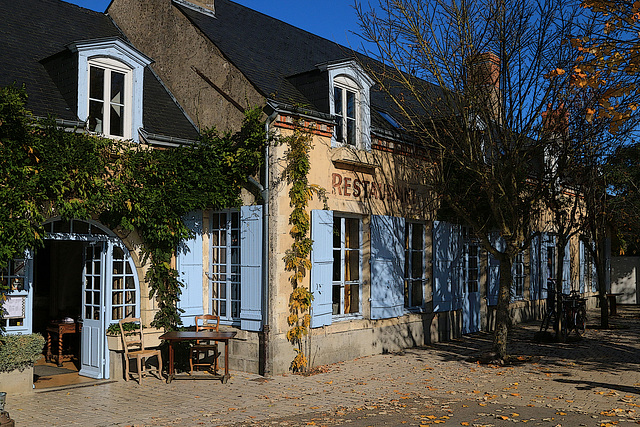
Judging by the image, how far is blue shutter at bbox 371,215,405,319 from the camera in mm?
11195

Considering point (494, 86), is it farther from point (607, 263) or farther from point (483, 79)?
point (607, 263)

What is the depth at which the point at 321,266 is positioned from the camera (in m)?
10.1

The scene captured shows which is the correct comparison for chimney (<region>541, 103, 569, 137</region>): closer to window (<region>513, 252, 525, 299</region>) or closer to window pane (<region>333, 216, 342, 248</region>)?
window pane (<region>333, 216, 342, 248</region>)

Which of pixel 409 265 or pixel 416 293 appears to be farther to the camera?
pixel 416 293

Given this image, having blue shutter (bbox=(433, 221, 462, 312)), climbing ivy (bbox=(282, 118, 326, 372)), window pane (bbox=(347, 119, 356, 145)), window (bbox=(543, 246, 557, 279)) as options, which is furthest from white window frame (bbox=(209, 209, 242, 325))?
window (bbox=(543, 246, 557, 279))

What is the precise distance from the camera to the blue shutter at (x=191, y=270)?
969cm

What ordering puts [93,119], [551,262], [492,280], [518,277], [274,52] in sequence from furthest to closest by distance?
1. [551,262]
2. [518,277]
3. [492,280]
4. [274,52]
5. [93,119]

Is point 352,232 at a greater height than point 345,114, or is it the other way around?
point 345,114

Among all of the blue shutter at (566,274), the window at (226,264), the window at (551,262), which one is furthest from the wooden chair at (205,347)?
the blue shutter at (566,274)

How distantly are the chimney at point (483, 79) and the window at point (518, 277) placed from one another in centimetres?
715

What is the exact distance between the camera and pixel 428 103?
1064 cm

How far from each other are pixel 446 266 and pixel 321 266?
13.2 feet

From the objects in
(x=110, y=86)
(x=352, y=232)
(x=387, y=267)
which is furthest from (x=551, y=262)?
(x=110, y=86)

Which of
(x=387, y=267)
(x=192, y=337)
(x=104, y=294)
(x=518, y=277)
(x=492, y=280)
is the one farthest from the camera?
(x=518, y=277)
